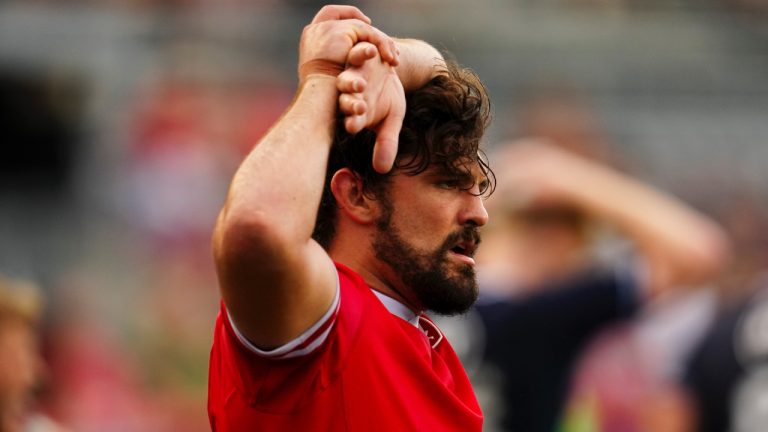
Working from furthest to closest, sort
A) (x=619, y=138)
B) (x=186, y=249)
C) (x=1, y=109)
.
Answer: (x=1, y=109)
(x=619, y=138)
(x=186, y=249)

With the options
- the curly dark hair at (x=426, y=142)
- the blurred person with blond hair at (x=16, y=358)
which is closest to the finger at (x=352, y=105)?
the curly dark hair at (x=426, y=142)

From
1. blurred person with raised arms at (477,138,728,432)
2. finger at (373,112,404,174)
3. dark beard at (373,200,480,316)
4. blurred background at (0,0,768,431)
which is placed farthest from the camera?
blurred background at (0,0,768,431)

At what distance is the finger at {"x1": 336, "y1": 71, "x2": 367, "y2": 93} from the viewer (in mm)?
2305

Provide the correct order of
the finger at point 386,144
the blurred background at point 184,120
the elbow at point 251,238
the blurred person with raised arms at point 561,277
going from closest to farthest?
the elbow at point 251,238, the finger at point 386,144, the blurred person with raised arms at point 561,277, the blurred background at point 184,120

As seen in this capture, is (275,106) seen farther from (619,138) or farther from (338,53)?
(338,53)

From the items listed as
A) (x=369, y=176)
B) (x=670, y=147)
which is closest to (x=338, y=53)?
(x=369, y=176)

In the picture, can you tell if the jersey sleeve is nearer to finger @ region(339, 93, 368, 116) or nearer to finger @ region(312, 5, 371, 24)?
finger @ region(339, 93, 368, 116)

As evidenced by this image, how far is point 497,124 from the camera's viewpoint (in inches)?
422

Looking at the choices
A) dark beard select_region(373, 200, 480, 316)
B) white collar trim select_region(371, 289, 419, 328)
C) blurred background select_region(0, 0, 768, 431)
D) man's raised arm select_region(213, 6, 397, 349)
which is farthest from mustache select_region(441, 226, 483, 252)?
blurred background select_region(0, 0, 768, 431)

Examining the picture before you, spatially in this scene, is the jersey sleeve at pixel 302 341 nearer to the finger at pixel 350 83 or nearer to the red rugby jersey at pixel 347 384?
the red rugby jersey at pixel 347 384

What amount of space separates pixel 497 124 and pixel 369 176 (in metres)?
8.32

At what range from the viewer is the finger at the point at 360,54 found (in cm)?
235

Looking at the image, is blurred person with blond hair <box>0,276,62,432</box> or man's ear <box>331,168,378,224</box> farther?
blurred person with blond hair <box>0,276,62,432</box>

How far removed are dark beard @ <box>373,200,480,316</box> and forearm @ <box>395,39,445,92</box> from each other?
27 cm
